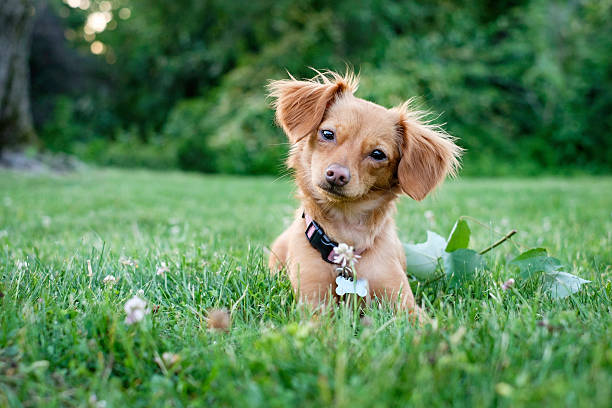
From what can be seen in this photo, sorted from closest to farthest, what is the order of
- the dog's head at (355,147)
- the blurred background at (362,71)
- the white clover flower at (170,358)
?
the white clover flower at (170,358) → the dog's head at (355,147) → the blurred background at (362,71)

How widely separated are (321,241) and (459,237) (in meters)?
0.76

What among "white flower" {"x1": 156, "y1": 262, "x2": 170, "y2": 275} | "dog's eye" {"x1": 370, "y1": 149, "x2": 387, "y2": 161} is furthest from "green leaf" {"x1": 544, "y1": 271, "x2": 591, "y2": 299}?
"white flower" {"x1": 156, "y1": 262, "x2": 170, "y2": 275}

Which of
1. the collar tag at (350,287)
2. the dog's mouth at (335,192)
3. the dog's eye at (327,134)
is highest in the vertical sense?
the dog's eye at (327,134)

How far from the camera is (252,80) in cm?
1389

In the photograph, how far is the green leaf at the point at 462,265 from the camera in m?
2.38

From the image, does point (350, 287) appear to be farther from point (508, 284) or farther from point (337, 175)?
point (508, 284)

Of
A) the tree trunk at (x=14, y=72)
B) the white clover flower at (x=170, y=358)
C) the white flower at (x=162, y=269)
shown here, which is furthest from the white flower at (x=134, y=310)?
the tree trunk at (x=14, y=72)

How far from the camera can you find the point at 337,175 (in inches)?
86.8

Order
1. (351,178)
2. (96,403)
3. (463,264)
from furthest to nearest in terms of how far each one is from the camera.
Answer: (463,264)
(351,178)
(96,403)

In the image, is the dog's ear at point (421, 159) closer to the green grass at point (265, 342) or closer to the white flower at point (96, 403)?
the green grass at point (265, 342)

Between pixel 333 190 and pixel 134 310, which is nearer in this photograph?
pixel 134 310

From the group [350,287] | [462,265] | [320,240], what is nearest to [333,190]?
[320,240]

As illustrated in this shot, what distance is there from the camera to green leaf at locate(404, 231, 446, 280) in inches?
103

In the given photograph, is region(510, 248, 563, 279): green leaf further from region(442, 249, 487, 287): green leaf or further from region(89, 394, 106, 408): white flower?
region(89, 394, 106, 408): white flower
